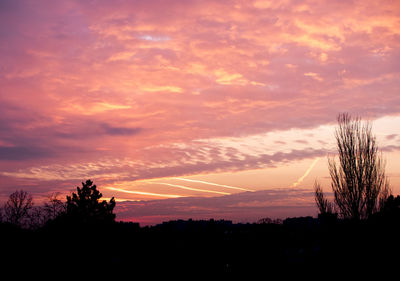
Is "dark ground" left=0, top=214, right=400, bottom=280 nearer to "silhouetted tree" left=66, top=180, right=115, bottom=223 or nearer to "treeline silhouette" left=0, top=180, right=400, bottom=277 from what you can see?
"treeline silhouette" left=0, top=180, right=400, bottom=277

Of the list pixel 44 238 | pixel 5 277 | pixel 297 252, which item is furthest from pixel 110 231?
pixel 297 252

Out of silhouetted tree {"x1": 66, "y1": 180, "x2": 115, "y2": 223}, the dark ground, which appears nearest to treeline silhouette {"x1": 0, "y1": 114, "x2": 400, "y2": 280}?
the dark ground

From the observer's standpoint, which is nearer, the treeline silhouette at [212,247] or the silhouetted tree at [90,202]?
the treeline silhouette at [212,247]

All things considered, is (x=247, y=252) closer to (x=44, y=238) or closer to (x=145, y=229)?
(x=145, y=229)

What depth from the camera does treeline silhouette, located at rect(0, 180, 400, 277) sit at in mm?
13055

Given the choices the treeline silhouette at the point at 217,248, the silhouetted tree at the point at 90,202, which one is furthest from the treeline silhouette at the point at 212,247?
the silhouetted tree at the point at 90,202

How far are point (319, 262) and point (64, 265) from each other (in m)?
10.2

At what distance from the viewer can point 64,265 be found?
48.8 feet

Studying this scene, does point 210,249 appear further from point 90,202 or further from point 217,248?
A: point 90,202

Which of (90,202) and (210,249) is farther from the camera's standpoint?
(90,202)

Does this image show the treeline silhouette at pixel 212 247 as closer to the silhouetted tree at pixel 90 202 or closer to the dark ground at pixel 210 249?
the dark ground at pixel 210 249

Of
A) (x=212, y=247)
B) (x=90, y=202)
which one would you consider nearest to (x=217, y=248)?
(x=212, y=247)

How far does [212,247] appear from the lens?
16.4m

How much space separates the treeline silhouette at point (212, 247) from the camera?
42.8 ft
